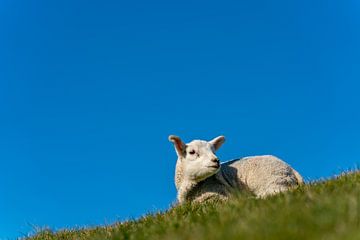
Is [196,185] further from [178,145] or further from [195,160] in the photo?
[178,145]

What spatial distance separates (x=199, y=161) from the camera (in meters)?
14.2

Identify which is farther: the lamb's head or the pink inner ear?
the pink inner ear

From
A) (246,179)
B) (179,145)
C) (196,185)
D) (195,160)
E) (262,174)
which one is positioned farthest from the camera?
(179,145)

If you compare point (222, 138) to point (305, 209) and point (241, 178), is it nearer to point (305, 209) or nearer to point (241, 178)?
point (241, 178)

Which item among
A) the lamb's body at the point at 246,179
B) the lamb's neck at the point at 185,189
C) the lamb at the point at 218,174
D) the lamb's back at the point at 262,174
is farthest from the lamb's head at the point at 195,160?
the lamb's back at the point at 262,174

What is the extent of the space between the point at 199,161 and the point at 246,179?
1356 mm

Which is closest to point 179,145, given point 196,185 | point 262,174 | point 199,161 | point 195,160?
point 195,160

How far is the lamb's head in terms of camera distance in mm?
13884

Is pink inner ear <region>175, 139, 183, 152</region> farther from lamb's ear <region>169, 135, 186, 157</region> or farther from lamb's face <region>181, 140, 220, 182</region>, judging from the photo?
lamb's face <region>181, 140, 220, 182</region>

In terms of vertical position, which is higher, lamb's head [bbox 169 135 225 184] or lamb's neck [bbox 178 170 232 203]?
lamb's head [bbox 169 135 225 184]

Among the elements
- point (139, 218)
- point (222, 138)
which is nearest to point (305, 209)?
point (139, 218)

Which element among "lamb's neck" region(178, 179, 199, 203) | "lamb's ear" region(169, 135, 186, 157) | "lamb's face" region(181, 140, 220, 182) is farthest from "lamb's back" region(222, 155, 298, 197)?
"lamb's ear" region(169, 135, 186, 157)

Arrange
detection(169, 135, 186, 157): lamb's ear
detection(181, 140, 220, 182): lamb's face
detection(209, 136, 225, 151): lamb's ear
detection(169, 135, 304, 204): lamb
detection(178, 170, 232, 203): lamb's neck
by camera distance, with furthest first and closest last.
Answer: detection(209, 136, 225, 151): lamb's ear → detection(169, 135, 186, 157): lamb's ear → detection(178, 170, 232, 203): lamb's neck → detection(181, 140, 220, 182): lamb's face → detection(169, 135, 304, 204): lamb

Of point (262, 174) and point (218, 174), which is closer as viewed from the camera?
point (262, 174)
